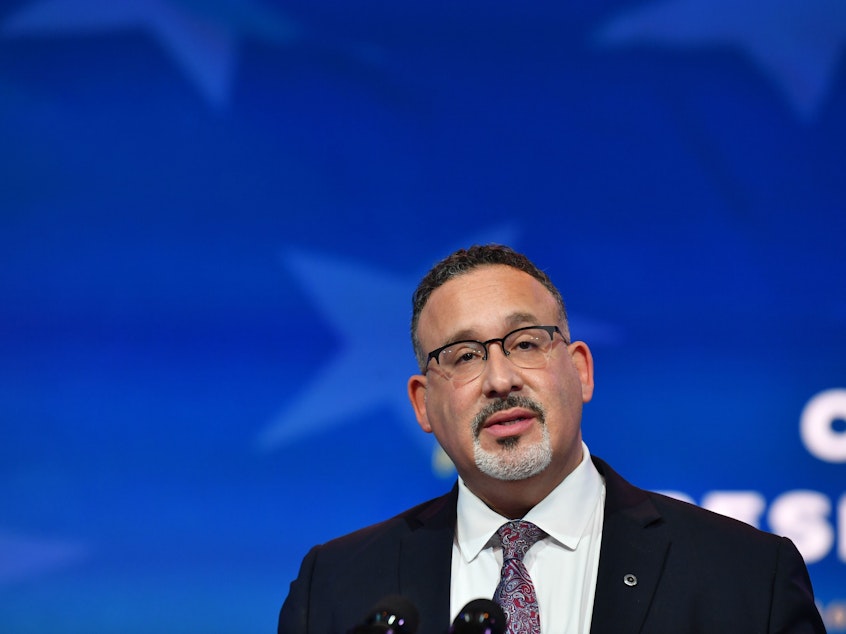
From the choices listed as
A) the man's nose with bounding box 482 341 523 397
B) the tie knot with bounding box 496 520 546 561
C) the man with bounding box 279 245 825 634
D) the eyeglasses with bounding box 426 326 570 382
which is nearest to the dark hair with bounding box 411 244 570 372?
the man with bounding box 279 245 825 634

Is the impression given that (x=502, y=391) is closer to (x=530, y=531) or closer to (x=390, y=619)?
(x=530, y=531)

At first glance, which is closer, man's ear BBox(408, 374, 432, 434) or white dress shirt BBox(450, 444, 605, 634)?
white dress shirt BBox(450, 444, 605, 634)

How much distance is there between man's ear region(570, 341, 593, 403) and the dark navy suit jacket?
0.62ft

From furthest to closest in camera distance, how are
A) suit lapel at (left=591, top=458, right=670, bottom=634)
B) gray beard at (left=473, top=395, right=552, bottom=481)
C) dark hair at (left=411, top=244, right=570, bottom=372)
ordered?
dark hair at (left=411, top=244, right=570, bottom=372) < gray beard at (left=473, top=395, right=552, bottom=481) < suit lapel at (left=591, top=458, right=670, bottom=634)

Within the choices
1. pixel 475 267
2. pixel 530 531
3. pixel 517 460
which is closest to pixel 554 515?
pixel 530 531

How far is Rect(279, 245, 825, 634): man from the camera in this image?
7.19 ft

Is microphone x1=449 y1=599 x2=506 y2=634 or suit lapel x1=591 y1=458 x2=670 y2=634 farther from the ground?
suit lapel x1=591 y1=458 x2=670 y2=634

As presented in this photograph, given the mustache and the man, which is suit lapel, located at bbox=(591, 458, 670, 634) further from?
the mustache

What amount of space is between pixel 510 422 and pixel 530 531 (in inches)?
10.5

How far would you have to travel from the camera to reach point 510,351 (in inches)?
93.9

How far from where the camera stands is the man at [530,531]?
7.19ft

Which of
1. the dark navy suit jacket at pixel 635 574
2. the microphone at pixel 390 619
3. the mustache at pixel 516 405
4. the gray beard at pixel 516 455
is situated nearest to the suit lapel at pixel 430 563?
the dark navy suit jacket at pixel 635 574

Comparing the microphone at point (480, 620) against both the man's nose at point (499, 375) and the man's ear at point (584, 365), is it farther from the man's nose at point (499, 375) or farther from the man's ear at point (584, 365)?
the man's ear at point (584, 365)

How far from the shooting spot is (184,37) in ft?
11.4
